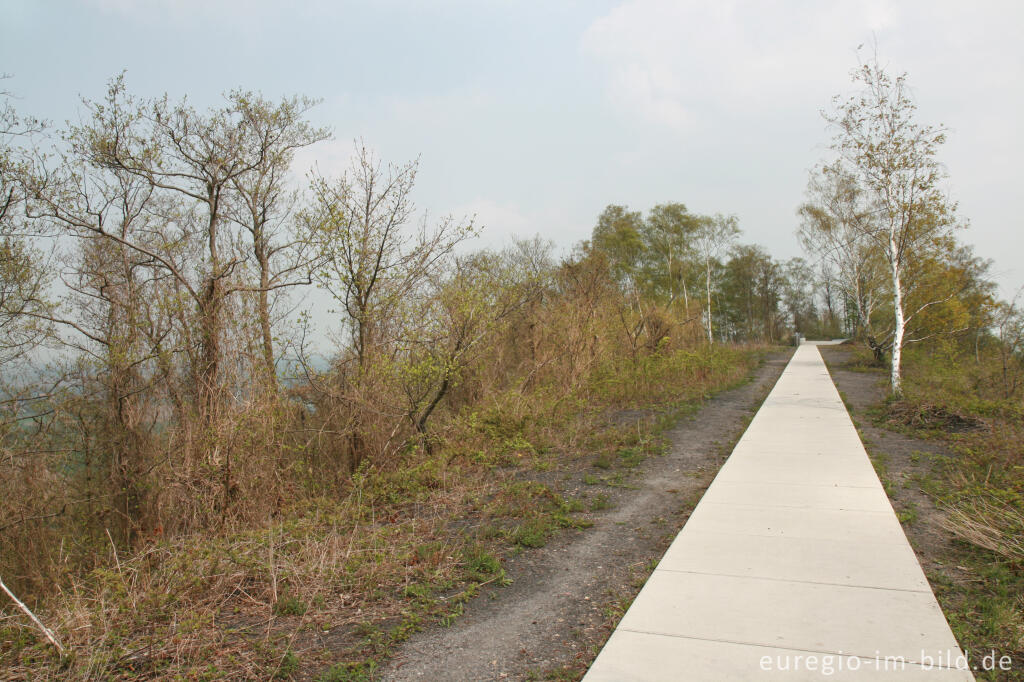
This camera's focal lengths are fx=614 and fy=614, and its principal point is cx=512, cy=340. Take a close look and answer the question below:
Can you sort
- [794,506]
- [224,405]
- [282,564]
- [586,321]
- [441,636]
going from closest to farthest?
1. [441,636]
2. [282,564]
3. [794,506]
4. [224,405]
5. [586,321]

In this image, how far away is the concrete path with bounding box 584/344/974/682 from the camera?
3.04m

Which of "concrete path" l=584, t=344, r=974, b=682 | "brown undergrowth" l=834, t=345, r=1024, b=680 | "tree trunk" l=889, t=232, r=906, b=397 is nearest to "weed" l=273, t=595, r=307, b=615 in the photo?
"concrete path" l=584, t=344, r=974, b=682

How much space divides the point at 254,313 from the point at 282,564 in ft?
12.4

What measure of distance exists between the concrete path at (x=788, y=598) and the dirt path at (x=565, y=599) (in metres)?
0.22

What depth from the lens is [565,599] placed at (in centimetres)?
408

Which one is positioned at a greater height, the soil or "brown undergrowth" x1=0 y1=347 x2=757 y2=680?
"brown undergrowth" x1=0 y1=347 x2=757 y2=680

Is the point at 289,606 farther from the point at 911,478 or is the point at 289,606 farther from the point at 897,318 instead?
the point at 897,318

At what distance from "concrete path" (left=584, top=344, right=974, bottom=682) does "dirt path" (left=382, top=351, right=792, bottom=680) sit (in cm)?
22

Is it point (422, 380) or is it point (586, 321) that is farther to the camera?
point (586, 321)

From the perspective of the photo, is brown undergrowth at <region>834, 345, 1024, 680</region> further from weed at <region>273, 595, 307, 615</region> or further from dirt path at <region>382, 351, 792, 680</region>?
weed at <region>273, 595, 307, 615</region>

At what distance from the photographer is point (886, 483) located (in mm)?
6402

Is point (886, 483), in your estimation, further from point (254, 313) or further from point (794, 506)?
point (254, 313)

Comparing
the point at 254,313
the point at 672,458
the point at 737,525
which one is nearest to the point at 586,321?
the point at 672,458

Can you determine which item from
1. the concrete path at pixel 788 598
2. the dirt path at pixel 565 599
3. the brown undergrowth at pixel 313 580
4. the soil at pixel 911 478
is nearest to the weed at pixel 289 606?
the brown undergrowth at pixel 313 580
